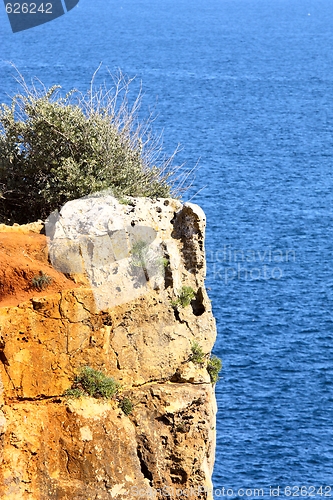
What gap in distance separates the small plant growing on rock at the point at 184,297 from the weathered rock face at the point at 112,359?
3.4 inches

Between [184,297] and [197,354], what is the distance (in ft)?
3.83

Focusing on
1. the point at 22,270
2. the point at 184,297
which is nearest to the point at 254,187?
the point at 184,297

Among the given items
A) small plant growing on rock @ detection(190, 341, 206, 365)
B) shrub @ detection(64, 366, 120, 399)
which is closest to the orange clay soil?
shrub @ detection(64, 366, 120, 399)

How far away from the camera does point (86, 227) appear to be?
1931cm

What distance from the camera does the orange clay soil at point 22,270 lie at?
18.4 m

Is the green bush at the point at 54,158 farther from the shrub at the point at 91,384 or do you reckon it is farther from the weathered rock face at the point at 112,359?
the shrub at the point at 91,384

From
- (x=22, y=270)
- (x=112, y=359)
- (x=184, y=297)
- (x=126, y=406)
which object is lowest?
(x=126, y=406)

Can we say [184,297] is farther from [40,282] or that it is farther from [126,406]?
[40,282]

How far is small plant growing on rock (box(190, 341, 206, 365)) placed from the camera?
20141 mm

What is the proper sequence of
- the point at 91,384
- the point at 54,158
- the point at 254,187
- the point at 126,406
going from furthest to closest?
1. the point at 254,187
2. the point at 54,158
3. the point at 126,406
4. the point at 91,384

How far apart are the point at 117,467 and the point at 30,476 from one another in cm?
168

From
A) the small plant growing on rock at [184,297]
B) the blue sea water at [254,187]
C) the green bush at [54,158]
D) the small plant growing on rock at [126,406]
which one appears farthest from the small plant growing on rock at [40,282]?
the blue sea water at [254,187]

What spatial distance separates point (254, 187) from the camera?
300 feet

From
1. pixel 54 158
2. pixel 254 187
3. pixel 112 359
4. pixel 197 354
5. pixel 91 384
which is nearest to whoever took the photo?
pixel 91 384
